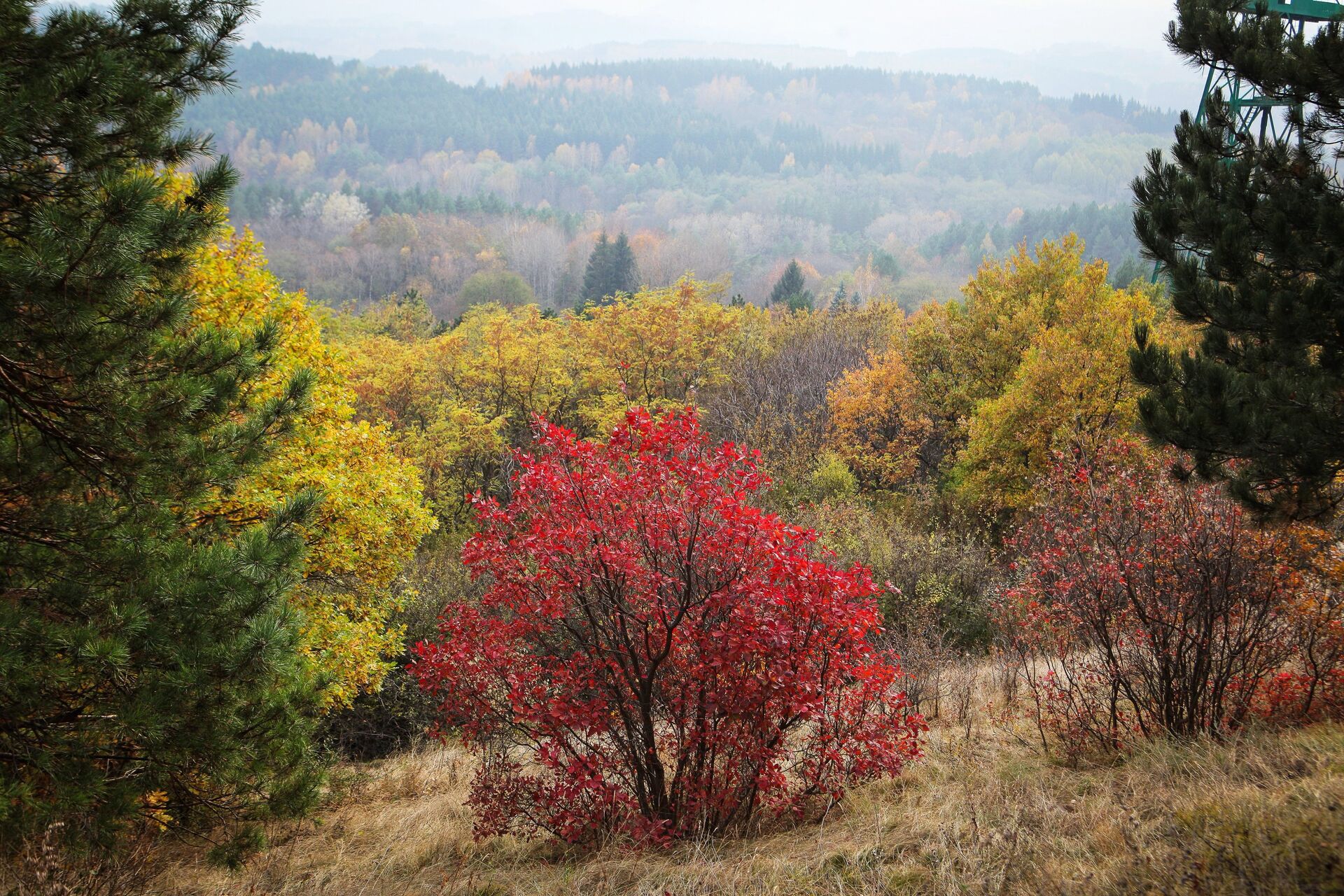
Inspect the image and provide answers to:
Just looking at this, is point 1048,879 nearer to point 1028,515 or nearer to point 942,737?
point 942,737

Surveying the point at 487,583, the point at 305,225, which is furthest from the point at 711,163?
the point at 487,583

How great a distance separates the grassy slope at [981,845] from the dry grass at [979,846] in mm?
13

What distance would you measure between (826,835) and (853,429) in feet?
72.2

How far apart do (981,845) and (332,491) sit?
8.44 meters

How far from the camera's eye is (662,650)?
246 inches

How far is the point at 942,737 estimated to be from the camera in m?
8.51

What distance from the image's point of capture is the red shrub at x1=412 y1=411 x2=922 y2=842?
5883mm

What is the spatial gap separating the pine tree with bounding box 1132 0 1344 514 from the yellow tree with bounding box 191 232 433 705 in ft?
27.9

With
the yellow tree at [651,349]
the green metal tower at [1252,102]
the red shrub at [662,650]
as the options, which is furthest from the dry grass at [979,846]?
the yellow tree at [651,349]

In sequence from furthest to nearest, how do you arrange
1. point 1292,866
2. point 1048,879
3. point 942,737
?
point 942,737 < point 1048,879 < point 1292,866

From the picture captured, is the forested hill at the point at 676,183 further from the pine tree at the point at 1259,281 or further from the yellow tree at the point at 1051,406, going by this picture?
the pine tree at the point at 1259,281

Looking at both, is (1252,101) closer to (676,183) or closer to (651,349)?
(651,349)

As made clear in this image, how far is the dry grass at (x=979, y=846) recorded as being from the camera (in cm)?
401

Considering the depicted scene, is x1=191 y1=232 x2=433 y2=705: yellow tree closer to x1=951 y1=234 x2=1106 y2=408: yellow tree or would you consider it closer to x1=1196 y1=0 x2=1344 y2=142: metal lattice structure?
x1=1196 y1=0 x2=1344 y2=142: metal lattice structure
